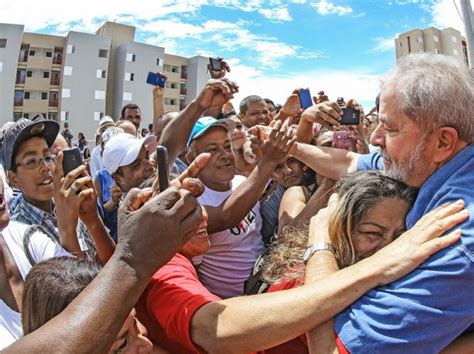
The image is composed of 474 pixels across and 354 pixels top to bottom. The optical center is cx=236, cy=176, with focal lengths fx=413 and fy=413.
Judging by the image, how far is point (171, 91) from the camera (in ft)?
165

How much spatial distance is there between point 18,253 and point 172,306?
0.98 m

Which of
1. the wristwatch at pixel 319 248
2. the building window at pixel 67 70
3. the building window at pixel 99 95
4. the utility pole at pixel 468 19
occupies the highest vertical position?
the building window at pixel 67 70

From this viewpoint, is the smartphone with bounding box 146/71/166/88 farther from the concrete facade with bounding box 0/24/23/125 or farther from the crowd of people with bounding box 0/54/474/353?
the concrete facade with bounding box 0/24/23/125

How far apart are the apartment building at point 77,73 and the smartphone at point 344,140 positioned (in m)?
39.8

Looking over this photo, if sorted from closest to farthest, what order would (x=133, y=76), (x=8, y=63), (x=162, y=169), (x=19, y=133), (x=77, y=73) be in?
(x=162, y=169) → (x=19, y=133) → (x=8, y=63) → (x=77, y=73) → (x=133, y=76)

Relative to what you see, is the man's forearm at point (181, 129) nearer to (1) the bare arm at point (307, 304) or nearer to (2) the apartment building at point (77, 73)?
(1) the bare arm at point (307, 304)

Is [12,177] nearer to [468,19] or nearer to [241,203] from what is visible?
[241,203]

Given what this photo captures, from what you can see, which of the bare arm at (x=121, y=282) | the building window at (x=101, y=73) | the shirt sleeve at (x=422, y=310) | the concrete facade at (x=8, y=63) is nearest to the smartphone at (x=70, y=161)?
the bare arm at (x=121, y=282)

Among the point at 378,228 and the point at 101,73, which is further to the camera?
the point at 101,73

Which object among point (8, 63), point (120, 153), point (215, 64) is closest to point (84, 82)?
point (8, 63)

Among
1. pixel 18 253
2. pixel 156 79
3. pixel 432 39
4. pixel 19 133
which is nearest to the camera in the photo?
pixel 18 253

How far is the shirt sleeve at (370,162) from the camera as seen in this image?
209 cm

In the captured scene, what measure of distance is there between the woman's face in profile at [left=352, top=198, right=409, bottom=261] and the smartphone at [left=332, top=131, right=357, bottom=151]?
1.45 meters

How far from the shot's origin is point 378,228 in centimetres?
156
